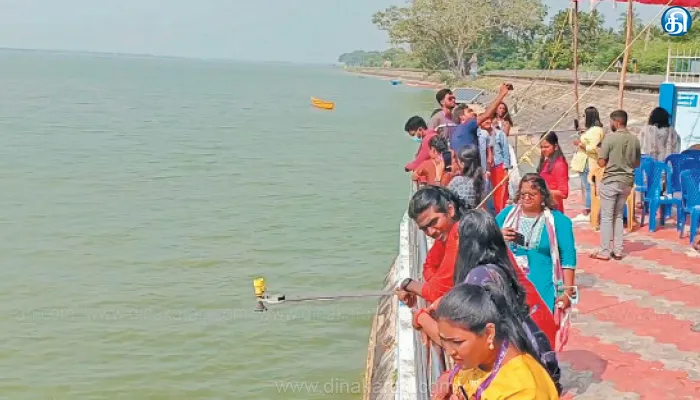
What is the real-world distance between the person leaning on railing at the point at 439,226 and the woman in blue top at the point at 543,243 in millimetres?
718

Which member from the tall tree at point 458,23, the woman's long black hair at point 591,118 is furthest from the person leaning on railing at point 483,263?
the tall tree at point 458,23

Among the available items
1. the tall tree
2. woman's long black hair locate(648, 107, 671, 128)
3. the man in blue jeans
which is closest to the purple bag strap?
the man in blue jeans

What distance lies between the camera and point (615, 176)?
24.9 feet

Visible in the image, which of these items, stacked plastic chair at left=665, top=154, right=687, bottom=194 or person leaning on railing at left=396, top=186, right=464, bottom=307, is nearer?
person leaning on railing at left=396, top=186, right=464, bottom=307

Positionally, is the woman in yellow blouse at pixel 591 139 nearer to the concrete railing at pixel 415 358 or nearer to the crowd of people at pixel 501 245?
the crowd of people at pixel 501 245

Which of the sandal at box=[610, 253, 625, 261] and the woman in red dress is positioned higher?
the woman in red dress

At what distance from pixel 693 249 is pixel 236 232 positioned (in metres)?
10.0

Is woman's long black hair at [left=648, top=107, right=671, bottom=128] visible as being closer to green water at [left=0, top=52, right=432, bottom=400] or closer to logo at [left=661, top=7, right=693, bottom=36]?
logo at [left=661, top=7, right=693, bottom=36]

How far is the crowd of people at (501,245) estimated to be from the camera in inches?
94.0

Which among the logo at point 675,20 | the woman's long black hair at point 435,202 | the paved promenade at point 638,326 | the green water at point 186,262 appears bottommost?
the green water at point 186,262

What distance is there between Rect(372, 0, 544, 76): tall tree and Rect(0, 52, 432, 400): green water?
3983 centimetres

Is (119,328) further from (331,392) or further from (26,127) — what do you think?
(26,127)

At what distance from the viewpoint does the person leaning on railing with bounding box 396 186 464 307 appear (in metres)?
3.56

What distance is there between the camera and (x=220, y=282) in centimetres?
1260
